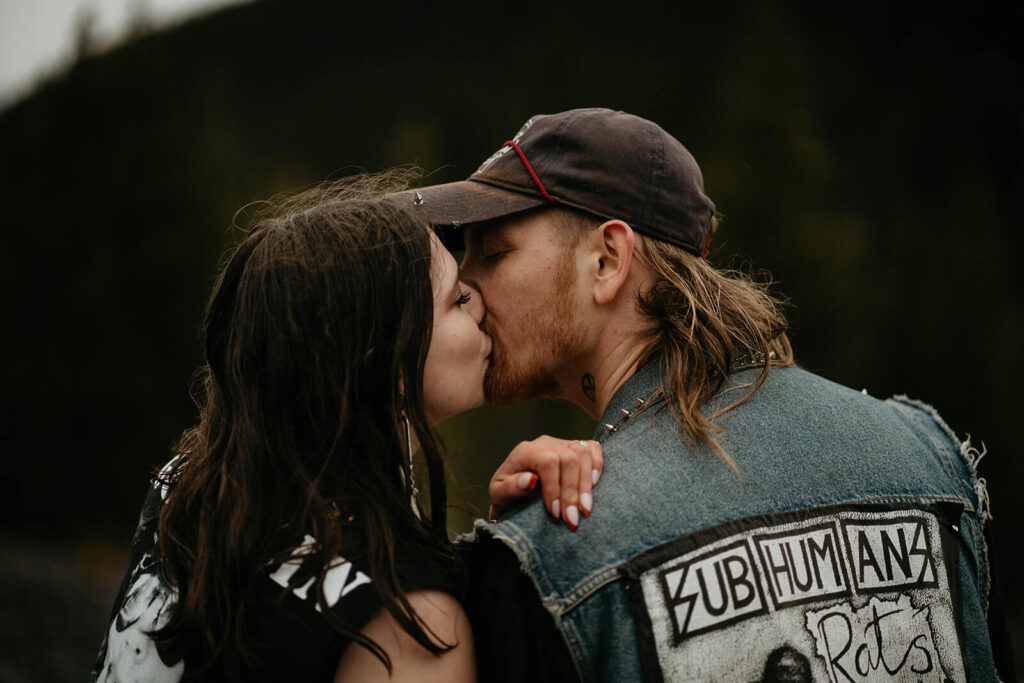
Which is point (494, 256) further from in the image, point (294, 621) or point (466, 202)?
point (294, 621)

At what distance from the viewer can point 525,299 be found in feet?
6.28

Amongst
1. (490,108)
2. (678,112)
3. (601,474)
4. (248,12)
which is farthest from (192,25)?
(601,474)

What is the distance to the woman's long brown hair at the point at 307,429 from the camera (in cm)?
127

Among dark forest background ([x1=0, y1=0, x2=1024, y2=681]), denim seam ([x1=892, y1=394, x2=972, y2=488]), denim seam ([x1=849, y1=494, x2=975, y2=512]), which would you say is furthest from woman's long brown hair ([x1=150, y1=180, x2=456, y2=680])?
dark forest background ([x1=0, y1=0, x2=1024, y2=681])

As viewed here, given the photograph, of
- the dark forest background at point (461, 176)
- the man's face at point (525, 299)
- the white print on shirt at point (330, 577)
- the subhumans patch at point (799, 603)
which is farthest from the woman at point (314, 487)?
the dark forest background at point (461, 176)

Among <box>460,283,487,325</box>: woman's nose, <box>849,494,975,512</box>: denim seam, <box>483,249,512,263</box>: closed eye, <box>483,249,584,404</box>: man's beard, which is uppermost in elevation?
<box>483,249,512,263</box>: closed eye

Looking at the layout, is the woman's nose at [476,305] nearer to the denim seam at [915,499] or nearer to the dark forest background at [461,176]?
the denim seam at [915,499]

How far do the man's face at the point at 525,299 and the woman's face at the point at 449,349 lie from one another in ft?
0.55

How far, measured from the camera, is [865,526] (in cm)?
145

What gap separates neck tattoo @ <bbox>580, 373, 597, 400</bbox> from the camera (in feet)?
6.37

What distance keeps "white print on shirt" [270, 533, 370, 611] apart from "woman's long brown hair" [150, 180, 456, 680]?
13 mm

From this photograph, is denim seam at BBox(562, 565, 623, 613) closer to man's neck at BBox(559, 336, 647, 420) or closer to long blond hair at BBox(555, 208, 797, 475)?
long blond hair at BBox(555, 208, 797, 475)

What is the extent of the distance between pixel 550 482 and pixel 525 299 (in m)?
0.61

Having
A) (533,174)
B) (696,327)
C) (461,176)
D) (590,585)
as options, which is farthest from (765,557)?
(461,176)
